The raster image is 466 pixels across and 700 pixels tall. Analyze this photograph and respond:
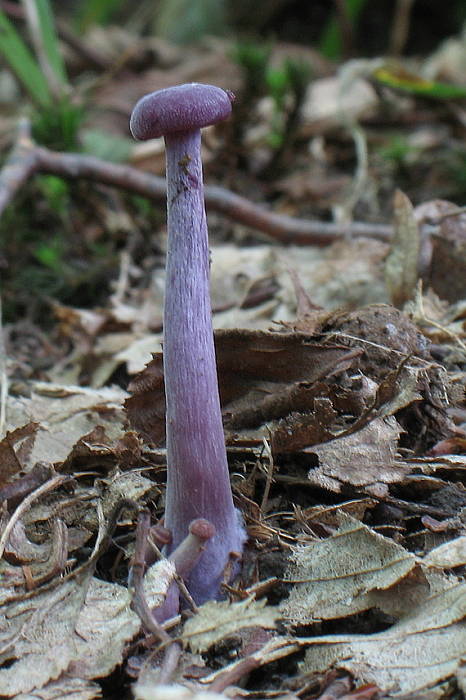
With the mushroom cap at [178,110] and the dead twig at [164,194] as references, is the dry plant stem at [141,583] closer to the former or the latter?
the mushroom cap at [178,110]

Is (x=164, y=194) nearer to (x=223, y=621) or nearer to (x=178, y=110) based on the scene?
(x=178, y=110)

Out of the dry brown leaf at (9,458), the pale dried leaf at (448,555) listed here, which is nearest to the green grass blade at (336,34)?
the dry brown leaf at (9,458)

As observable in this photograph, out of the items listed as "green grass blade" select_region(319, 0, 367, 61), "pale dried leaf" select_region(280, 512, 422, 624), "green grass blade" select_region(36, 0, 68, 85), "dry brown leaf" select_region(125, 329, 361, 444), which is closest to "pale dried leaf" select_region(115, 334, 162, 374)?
"dry brown leaf" select_region(125, 329, 361, 444)

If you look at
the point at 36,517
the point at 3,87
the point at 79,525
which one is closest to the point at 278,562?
the point at 79,525

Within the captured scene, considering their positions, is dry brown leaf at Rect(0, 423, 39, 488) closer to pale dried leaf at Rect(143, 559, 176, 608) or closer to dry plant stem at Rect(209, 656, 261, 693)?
pale dried leaf at Rect(143, 559, 176, 608)

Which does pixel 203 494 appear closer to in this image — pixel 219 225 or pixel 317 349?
pixel 317 349

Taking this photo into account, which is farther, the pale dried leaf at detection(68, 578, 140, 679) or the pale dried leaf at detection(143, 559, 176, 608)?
the pale dried leaf at detection(143, 559, 176, 608)

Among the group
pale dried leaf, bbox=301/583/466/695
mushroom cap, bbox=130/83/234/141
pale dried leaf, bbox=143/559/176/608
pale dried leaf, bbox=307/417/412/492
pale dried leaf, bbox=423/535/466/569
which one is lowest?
pale dried leaf, bbox=301/583/466/695
